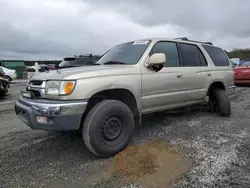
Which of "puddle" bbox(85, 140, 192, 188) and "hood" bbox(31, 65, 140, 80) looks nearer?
"puddle" bbox(85, 140, 192, 188)

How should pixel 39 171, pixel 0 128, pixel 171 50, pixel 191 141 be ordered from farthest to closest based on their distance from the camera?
1. pixel 0 128
2. pixel 171 50
3. pixel 191 141
4. pixel 39 171

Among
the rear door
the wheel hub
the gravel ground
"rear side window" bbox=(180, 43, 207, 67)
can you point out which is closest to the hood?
the wheel hub

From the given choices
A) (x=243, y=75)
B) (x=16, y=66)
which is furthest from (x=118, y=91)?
(x=16, y=66)

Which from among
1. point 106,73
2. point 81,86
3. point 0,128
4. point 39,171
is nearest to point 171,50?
point 106,73

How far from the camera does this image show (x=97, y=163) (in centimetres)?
332

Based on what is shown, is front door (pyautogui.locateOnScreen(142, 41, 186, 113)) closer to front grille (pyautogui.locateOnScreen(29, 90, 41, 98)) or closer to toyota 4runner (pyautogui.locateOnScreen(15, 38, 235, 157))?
toyota 4runner (pyautogui.locateOnScreen(15, 38, 235, 157))

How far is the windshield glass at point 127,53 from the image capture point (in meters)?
4.21

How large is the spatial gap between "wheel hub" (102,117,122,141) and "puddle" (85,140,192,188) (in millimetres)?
285

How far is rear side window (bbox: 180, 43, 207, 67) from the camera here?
4.90 m

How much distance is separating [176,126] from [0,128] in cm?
363

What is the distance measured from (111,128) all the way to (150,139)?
38.0 inches

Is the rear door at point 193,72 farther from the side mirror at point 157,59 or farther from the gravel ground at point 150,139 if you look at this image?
the side mirror at point 157,59

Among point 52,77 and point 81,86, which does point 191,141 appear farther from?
point 52,77

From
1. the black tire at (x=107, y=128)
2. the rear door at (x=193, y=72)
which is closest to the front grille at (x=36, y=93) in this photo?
the black tire at (x=107, y=128)
